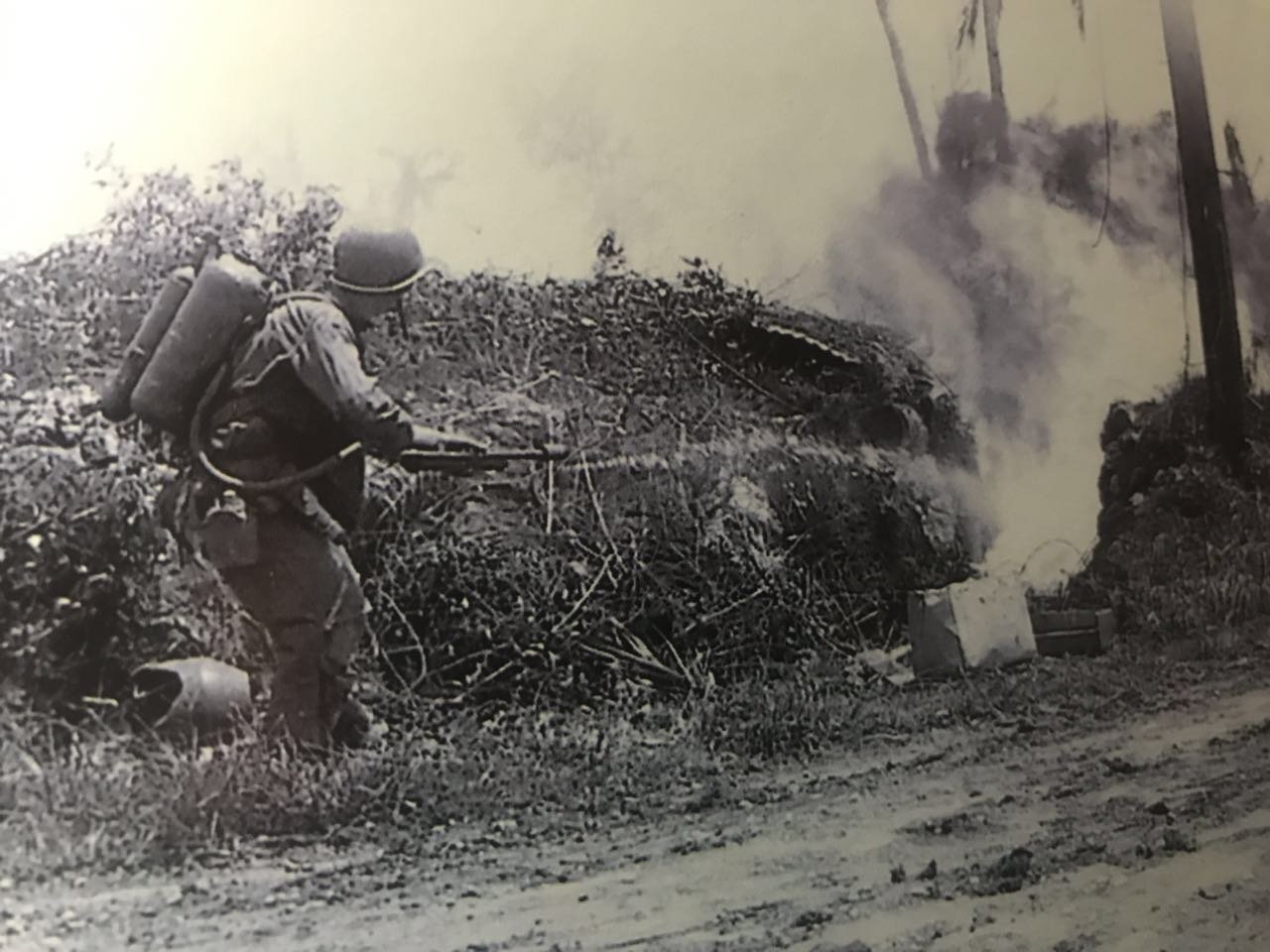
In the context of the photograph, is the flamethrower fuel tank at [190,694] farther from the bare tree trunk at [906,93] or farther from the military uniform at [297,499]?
the bare tree trunk at [906,93]

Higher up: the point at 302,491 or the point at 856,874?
the point at 302,491

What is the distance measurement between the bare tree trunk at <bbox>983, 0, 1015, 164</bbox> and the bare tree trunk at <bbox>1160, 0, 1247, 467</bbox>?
1.13 feet

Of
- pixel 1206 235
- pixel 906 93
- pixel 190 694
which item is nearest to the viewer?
pixel 190 694

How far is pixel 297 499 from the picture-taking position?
1966mm

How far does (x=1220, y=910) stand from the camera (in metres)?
2.05

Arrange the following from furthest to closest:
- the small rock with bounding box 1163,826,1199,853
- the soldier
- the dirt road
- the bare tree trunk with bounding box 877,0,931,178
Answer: the bare tree trunk with bounding box 877,0,931,178
the small rock with bounding box 1163,826,1199,853
the soldier
the dirt road

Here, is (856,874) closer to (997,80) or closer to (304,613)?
(304,613)

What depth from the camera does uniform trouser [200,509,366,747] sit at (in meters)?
1.92

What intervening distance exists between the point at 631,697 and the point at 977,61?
1.27 metres

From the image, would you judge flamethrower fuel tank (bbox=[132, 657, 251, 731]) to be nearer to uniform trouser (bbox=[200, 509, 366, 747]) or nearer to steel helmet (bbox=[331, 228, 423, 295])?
uniform trouser (bbox=[200, 509, 366, 747])

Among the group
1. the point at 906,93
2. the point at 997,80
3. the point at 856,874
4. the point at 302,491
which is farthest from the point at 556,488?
the point at 997,80

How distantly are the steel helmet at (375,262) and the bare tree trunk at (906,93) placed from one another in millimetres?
878

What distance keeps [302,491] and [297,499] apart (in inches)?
0.5

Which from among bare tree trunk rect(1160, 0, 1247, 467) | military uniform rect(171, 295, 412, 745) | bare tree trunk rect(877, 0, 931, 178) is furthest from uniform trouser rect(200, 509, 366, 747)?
bare tree trunk rect(1160, 0, 1247, 467)
